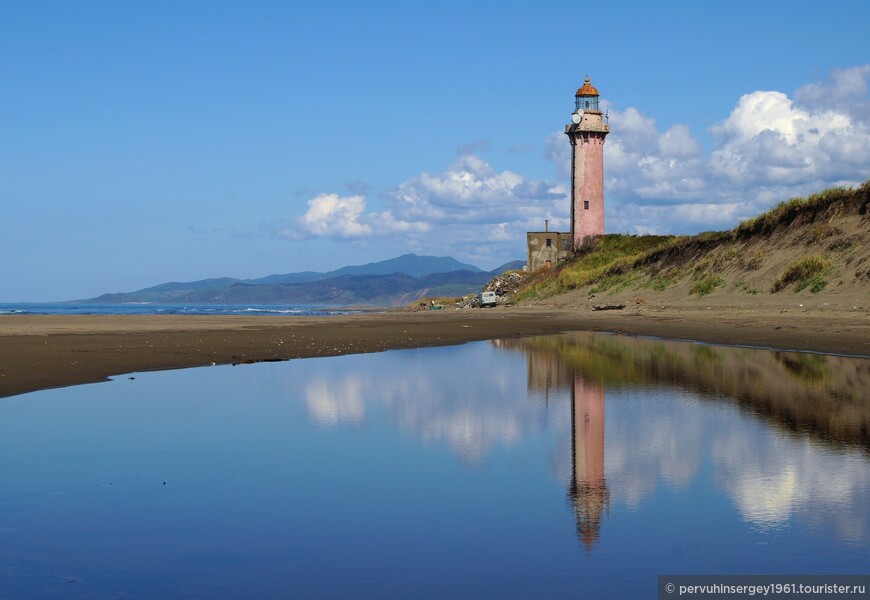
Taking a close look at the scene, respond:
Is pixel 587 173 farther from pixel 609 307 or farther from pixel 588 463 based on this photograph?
pixel 588 463

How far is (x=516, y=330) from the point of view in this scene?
3631cm

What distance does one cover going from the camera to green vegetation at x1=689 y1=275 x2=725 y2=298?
42.7 m

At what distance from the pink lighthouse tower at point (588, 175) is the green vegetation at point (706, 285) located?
27.2 m

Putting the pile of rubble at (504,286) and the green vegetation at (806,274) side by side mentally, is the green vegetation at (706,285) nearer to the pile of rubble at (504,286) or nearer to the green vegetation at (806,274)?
the green vegetation at (806,274)

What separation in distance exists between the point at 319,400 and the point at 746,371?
8.71 m

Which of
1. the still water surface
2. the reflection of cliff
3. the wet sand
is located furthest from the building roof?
the still water surface

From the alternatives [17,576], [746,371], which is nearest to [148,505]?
[17,576]

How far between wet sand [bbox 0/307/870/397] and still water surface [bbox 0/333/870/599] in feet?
13.5

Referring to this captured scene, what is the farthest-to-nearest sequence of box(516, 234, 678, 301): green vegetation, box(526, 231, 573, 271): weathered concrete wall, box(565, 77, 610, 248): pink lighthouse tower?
box(526, 231, 573, 271): weathered concrete wall
box(565, 77, 610, 248): pink lighthouse tower
box(516, 234, 678, 301): green vegetation

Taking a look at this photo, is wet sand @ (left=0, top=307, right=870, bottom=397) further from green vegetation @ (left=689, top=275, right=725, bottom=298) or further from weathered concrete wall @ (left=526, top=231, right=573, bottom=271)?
weathered concrete wall @ (left=526, top=231, right=573, bottom=271)

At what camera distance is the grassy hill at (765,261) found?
35.4m

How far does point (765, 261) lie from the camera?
41312 mm

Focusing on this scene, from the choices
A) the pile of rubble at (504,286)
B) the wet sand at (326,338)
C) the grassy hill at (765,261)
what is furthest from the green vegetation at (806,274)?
the pile of rubble at (504,286)

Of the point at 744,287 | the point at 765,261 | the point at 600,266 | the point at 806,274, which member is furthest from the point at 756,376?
the point at 600,266
